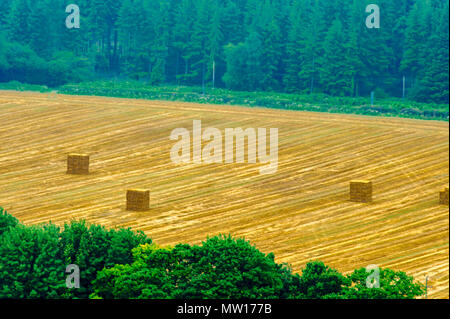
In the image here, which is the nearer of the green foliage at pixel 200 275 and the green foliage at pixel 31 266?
the green foliage at pixel 200 275

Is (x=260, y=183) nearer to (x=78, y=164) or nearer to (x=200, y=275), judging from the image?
(x=78, y=164)

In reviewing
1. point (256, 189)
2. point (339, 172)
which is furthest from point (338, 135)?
point (256, 189)

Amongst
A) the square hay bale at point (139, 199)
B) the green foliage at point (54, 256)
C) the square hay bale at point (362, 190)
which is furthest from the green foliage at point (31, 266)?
the square hay bale at point (362, 190)

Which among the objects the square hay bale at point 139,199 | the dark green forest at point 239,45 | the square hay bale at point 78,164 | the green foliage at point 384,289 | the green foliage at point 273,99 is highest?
the dark green forest at point 239,45

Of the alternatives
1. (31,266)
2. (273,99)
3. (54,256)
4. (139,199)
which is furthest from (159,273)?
(273,99)

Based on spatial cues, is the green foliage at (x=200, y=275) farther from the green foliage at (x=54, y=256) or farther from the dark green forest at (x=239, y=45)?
the dark green forest at (x=239, y=45)

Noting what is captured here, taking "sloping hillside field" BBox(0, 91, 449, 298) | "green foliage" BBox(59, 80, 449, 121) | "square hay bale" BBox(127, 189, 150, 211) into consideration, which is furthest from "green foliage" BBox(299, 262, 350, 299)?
"green foliage" BBox(59, 80, 449, 121)
